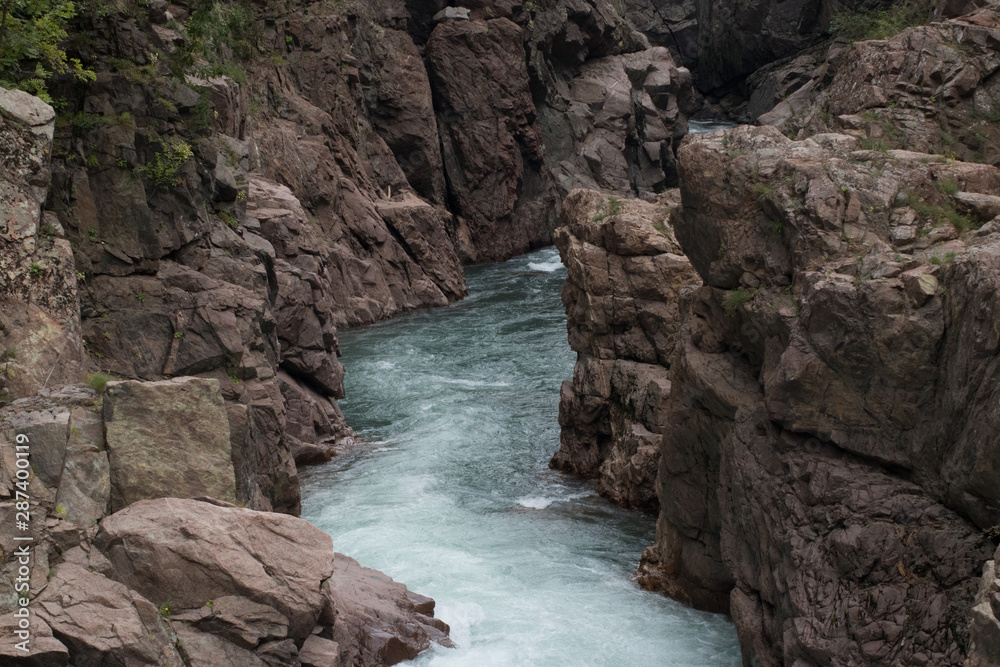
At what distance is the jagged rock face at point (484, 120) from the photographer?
4434cm

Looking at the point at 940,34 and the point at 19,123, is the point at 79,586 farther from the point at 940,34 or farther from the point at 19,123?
the point at 940,34

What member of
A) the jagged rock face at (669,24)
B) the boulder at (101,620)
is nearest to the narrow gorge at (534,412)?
the boulder at (101,620)

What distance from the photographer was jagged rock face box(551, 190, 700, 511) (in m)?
16.0

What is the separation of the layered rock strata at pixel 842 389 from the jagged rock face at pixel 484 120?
34.4 metres

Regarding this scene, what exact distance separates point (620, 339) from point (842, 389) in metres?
8.22

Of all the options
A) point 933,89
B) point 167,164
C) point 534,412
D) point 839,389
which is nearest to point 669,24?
point 534,412

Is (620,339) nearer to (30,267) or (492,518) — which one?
(492,518)

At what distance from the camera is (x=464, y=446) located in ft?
64.7

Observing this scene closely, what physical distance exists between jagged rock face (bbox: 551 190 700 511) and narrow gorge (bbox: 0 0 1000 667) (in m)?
0.08

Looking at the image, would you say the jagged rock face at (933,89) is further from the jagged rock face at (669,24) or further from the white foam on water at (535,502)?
the jagged rock face at (669,24)

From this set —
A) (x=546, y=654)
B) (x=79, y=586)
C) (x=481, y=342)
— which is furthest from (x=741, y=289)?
(x=481, y=342)

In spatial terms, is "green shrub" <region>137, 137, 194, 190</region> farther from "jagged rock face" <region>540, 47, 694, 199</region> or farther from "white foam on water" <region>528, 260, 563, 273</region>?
"jagged rock face" <region>540, 47, 694, 199</region>

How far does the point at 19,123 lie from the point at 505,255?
38.0 metres

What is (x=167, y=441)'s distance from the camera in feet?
28.4
